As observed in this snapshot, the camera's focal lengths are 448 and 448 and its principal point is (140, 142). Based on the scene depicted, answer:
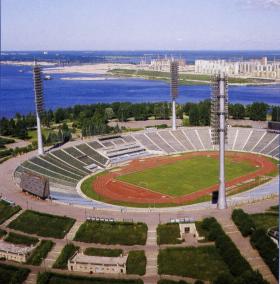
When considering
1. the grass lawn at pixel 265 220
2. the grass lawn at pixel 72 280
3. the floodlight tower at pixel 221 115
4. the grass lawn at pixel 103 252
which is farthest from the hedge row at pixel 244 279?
the floodlight tower at pixel 221 115

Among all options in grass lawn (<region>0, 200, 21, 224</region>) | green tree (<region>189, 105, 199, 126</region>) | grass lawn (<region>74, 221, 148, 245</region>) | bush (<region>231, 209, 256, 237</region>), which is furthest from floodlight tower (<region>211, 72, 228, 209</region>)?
green tree (<region>189, 105, 199, 126</region>)

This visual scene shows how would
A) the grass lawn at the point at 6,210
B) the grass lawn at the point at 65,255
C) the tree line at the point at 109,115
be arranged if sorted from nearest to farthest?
the grass lawn at the point at 65,255
the grass lawn at the point at 6,210
the tree line at the point at 109,115

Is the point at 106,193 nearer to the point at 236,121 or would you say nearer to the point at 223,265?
the point at 223,265

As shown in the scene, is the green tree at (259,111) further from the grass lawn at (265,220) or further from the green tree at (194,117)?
the grass lawn at (265,220)

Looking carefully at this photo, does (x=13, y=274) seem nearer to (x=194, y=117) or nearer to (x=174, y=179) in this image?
(x=174, y=179)

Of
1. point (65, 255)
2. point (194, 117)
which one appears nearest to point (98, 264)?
point (65, 255)
